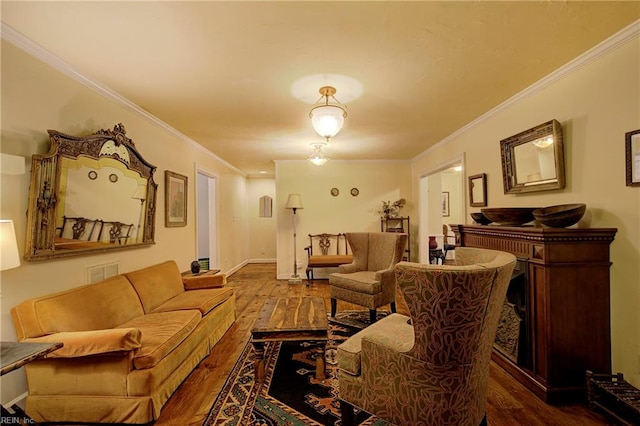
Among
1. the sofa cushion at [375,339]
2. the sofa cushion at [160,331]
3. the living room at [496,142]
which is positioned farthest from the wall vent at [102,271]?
the sofa cushion at [375,339]

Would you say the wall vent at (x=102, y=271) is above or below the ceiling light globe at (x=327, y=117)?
below

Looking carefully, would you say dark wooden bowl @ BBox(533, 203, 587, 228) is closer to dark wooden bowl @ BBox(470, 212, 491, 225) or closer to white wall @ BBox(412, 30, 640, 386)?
white wall @ BBox(412, 30, 640, 386)

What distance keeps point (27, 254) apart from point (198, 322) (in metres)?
1.25

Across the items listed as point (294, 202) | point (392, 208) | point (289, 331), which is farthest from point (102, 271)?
point (392, 208)

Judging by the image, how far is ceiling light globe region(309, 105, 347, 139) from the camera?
7.77 ft

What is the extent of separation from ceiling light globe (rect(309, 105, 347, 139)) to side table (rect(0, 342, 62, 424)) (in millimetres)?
2203

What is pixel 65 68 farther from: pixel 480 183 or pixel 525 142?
pixel 480 183

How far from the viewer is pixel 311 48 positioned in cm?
196

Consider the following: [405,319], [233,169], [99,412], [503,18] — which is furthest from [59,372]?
[233,169]

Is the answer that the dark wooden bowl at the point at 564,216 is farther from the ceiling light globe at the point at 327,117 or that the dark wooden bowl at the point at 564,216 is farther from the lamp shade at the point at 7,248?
the lamp shade at the point at 7,248

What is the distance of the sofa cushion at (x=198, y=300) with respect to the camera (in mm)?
2682

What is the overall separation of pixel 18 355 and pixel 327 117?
2340 mm

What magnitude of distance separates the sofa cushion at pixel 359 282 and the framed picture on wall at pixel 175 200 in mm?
2206

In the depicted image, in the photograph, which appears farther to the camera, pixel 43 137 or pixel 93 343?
pixel 43 137
